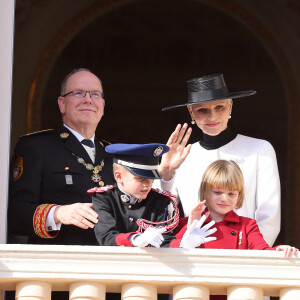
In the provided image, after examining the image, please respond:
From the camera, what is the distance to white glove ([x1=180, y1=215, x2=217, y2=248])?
3.99 m

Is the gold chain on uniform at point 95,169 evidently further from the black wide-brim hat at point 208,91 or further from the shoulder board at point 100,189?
the black wide-brim hat at point 208,91

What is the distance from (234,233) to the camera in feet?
14.0

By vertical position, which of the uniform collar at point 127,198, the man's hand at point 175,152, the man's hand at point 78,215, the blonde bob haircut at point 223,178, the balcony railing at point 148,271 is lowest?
the balcony railing at point 148,271

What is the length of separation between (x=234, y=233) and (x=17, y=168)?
96 centimetres

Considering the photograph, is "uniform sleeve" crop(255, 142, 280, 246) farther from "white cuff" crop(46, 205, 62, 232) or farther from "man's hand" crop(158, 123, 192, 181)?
"white cuff" crop(46, 205, 62, 232)

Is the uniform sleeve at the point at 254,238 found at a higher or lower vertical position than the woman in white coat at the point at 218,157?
lower

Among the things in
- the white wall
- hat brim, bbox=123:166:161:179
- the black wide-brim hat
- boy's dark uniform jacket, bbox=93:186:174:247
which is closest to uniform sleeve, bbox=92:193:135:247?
boy's dark uniform jacket, bbox=93:186:174:247

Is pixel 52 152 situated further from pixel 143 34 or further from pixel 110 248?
pixel 143 34

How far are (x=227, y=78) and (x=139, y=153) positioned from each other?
9.68 ft

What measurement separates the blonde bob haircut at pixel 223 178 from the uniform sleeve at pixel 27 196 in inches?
25.6

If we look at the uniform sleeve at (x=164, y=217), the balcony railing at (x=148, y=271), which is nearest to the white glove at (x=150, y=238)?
the balcony railing at (x=148, y=271)

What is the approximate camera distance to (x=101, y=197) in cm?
418

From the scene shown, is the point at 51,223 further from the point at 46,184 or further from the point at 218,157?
the point at 218,157

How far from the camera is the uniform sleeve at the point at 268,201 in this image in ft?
14.7
